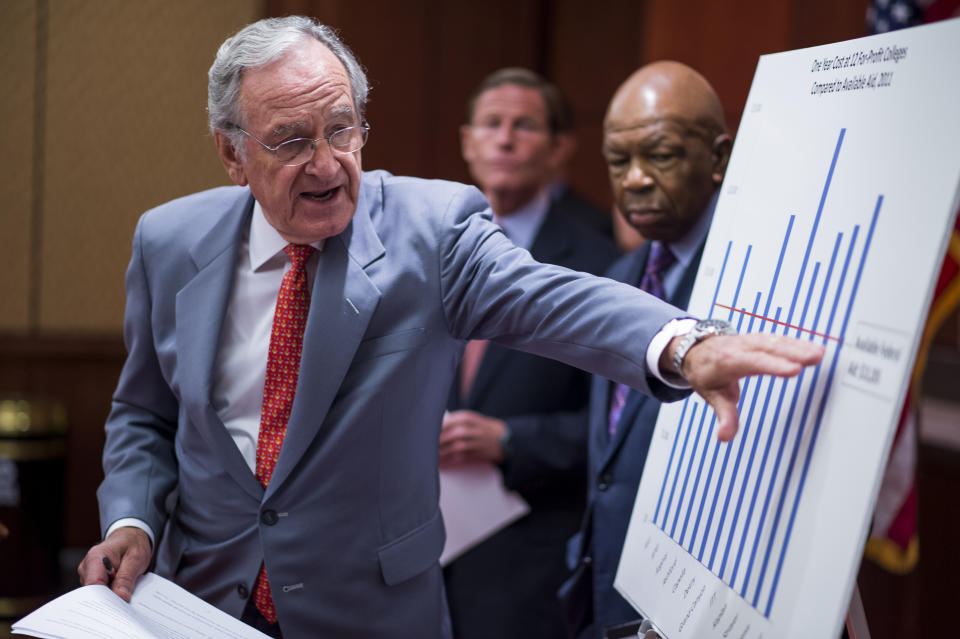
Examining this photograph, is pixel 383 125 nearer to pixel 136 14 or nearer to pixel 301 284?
pixel 136 14

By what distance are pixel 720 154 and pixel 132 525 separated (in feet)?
3.98

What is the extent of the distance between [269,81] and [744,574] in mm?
948

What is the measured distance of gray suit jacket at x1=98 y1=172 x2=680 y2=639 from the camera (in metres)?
1.37

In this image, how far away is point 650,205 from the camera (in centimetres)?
166

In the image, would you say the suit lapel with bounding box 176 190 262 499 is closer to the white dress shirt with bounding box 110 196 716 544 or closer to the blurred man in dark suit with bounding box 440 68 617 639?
the white dress shirt with bounding box 110 196 716 544

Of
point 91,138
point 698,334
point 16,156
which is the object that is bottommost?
point 16,156

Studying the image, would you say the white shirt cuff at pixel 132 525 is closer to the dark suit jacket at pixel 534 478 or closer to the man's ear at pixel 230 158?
the man's ear at pixel 230 158

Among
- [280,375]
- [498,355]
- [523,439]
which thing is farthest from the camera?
[498,355]

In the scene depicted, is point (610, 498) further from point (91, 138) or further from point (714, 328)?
point (91, 138)

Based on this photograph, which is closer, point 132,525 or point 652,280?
point 132,525

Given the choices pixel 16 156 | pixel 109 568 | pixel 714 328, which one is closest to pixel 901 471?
pixel 714 328

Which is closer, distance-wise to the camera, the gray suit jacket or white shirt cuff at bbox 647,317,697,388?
white shirt cuff at bbox 647,317,697,388

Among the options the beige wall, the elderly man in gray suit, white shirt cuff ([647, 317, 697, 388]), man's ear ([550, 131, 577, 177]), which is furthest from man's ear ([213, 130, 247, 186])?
the beige wall

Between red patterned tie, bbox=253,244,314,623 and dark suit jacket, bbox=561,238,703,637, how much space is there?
0.62m
